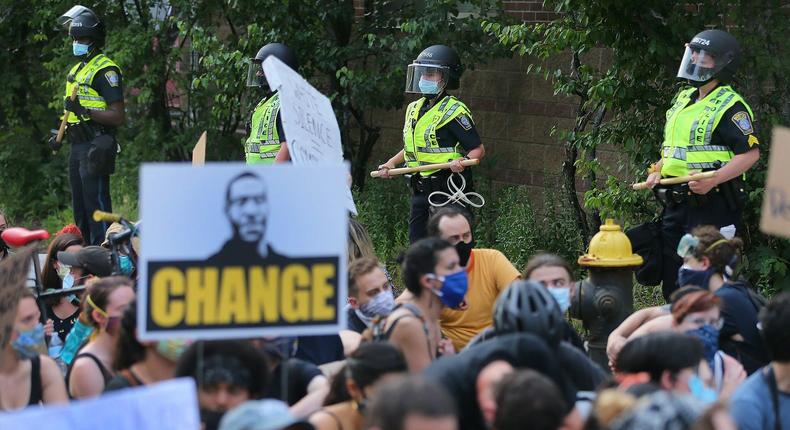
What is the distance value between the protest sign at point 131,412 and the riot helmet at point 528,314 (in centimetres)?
143

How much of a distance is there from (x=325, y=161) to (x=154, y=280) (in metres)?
2.48

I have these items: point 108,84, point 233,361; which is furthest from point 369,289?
point 108,84

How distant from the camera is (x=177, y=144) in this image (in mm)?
15016

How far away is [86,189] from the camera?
1170cm

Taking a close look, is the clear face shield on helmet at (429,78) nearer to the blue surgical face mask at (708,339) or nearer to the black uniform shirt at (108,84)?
the black uniform shirt at (108,84)

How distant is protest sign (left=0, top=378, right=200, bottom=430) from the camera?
347 cm

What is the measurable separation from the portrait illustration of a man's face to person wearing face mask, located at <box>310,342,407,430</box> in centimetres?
54

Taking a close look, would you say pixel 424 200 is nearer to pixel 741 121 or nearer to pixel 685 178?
pixel 685 178

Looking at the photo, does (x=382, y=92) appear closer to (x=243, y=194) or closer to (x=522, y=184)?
(x=522, y=184)

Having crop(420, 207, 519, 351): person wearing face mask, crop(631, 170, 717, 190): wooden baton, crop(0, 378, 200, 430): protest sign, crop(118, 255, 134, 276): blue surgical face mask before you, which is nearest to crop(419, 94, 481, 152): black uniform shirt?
crop(631, 170, 717, 190): wooden baton

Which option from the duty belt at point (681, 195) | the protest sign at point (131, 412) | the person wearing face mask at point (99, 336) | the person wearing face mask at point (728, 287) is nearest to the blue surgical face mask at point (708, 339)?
the person wearing face mask at point (728, 287)

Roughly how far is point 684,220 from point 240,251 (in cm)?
425

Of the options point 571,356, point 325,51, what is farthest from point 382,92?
point 571,356

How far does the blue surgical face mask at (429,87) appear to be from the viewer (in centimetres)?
1009
